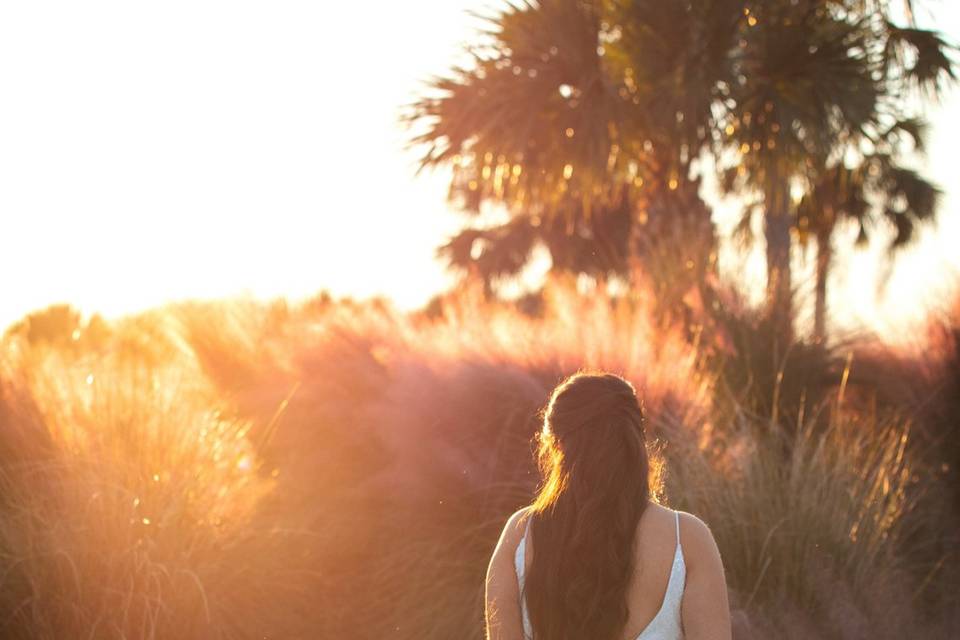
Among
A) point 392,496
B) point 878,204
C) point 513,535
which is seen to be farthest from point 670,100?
point 878,204

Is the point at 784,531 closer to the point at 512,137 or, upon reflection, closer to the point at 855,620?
the point at 855,620

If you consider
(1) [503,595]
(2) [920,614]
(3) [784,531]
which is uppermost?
(1) [503,595]

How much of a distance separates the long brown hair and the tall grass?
238 centimetres

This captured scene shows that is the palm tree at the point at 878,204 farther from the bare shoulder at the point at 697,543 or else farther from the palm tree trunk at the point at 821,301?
the bare shoulder at the point at 697,543

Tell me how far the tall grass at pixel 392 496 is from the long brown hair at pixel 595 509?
93.6 inches

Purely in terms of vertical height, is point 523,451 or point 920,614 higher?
point 523,451

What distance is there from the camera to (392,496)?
20.8 feet

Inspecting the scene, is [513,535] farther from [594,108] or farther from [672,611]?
[594,108]

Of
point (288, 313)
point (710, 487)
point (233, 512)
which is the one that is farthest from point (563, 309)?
point (288, 313)

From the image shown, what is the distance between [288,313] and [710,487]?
754 centimetres

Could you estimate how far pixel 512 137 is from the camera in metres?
11.9

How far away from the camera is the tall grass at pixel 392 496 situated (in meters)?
5.25

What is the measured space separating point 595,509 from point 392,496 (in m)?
3.57

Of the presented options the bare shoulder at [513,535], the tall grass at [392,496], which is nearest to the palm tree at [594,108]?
the tall grass at [392,496]
